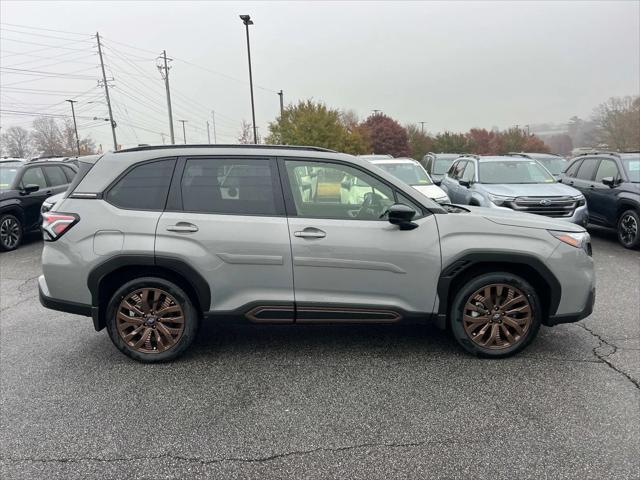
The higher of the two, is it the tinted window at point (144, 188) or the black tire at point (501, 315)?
the tinted window at point (144, 188)

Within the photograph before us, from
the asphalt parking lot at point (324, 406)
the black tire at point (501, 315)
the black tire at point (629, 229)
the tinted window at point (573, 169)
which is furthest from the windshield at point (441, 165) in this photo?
the black tire at point (501, 315)

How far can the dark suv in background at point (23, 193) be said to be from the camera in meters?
8.93

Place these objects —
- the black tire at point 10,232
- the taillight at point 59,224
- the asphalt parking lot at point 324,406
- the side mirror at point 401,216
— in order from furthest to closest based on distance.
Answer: the black tire at point 10,232
the taillight at point 59,224
the side mirror at point 401,216
the asphalt parking lot at point 324,406

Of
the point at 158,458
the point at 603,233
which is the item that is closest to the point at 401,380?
the point at 158,458

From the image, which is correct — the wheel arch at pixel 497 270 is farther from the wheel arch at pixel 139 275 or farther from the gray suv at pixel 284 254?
the wheel arch at pixel 139 275

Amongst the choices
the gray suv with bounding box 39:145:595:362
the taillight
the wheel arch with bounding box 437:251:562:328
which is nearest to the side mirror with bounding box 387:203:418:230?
the gray suv with bounding box 39:145:595:362

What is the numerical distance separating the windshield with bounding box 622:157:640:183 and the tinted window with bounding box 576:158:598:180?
79 centimetres

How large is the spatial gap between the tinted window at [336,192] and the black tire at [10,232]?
26.4 ft

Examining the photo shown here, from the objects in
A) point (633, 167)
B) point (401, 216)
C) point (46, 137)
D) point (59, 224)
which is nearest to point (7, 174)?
point (59, 224)

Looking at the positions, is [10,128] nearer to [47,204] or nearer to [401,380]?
[47,204]

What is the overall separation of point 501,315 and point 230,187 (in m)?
2.52

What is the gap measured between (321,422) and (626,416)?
6.68 ft

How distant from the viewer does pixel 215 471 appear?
246 centimetres

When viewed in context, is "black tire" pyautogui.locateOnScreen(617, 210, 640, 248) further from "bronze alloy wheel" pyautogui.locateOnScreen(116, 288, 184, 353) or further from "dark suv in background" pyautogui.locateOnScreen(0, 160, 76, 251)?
"dark suv in background" pyautogui.locateOnScreen(0, 160, 76, 251)
